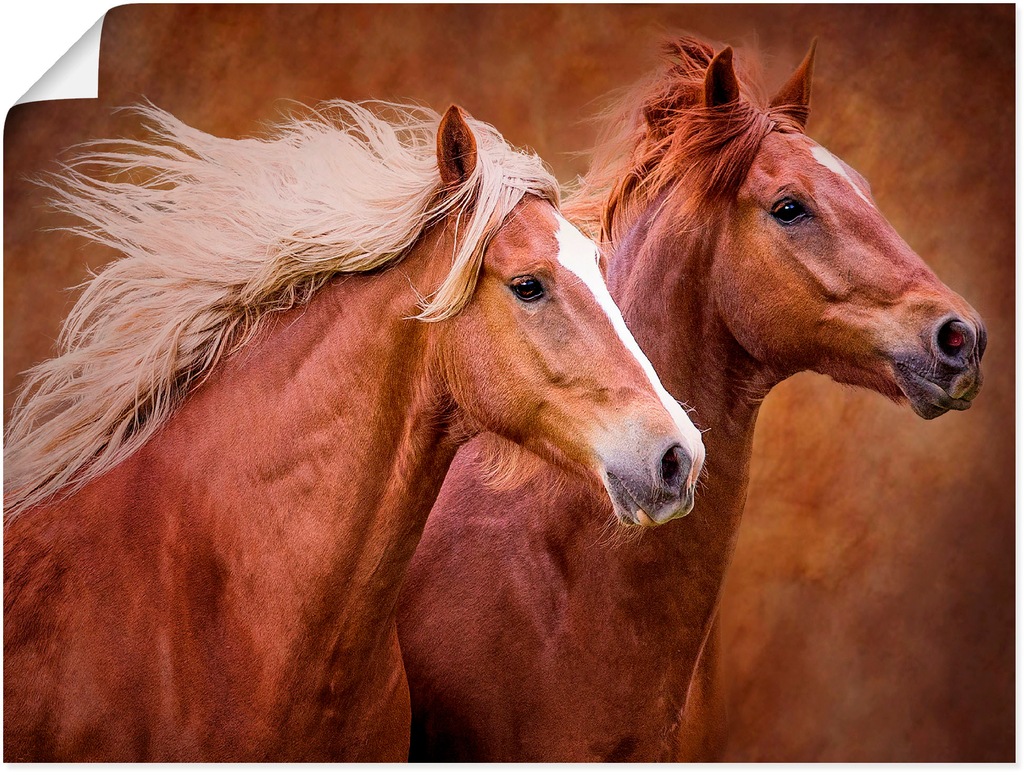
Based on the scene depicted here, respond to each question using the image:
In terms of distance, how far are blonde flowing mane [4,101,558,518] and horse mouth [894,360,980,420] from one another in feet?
2.38

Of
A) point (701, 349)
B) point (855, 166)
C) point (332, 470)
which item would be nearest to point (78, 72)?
point (332, 470)

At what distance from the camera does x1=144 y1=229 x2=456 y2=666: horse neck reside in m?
1.71

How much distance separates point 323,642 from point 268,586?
0.14 metres

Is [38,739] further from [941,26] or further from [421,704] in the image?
[941,26]

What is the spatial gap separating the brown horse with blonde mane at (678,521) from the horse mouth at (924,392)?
31mm

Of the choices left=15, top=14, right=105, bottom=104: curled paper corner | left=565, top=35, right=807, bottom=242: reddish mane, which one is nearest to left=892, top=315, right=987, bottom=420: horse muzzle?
left=565, top=35, right=807, bottom=242: reddish mane

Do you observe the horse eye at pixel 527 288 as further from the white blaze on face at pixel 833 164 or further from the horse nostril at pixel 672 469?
the white blaze on face at pixel 833 164

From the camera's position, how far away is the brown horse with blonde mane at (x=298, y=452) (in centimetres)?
167

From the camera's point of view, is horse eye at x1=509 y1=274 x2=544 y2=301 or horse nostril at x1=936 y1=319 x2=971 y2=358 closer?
horse eye at x1=509 y1=274 x2=544 y2=301

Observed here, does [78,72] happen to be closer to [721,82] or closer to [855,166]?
[721,82]

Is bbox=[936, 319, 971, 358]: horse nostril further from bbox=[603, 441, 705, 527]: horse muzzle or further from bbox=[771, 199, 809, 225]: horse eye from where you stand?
bbox=[603, 441, 705, 527]: horse muzzle

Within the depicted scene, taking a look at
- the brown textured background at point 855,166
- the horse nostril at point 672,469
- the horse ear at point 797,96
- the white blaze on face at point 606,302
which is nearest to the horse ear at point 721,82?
the horse ear at point 797,96

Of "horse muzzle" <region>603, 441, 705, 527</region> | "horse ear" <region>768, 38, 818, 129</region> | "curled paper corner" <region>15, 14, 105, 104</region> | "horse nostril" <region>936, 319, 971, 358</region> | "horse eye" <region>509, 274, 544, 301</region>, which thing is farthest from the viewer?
"curled paper corner" <region>15, 14, 105, 104</region>

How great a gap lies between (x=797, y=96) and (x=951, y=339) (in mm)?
643
